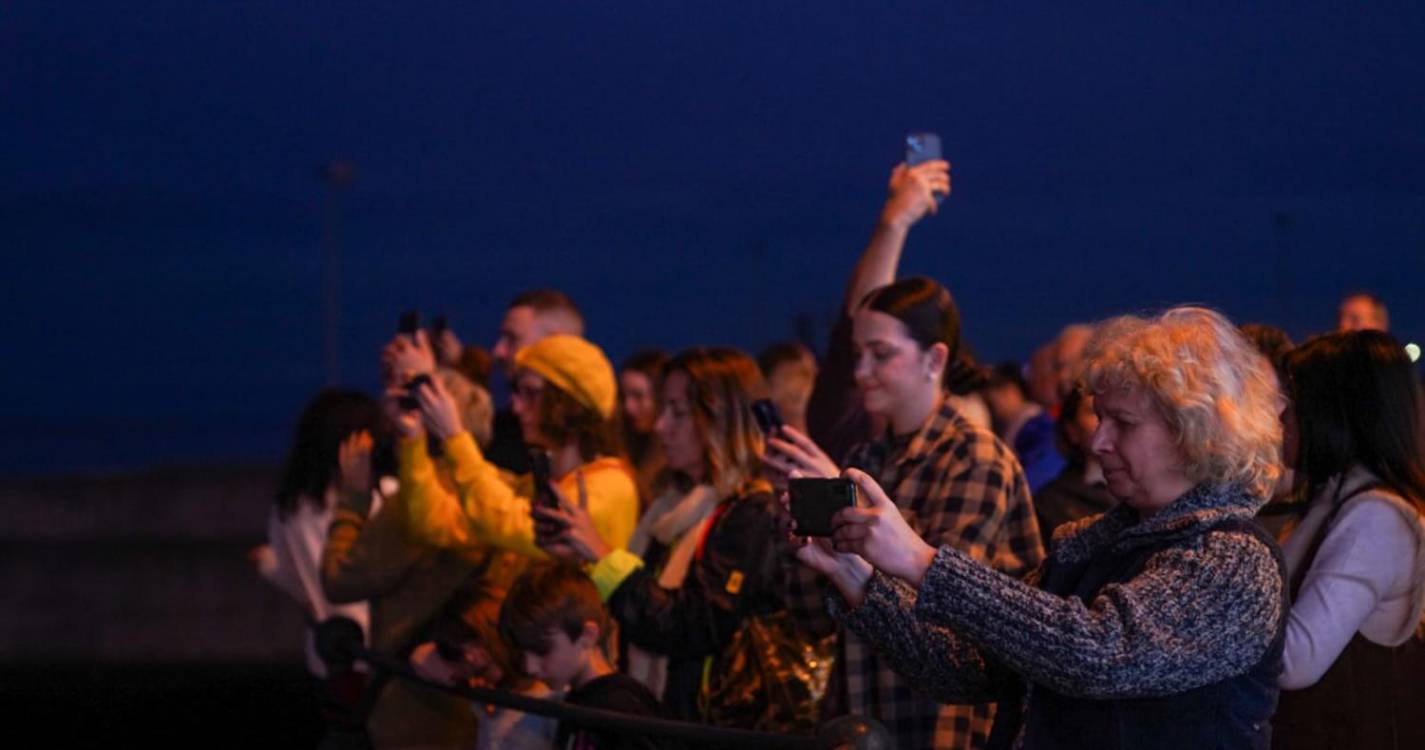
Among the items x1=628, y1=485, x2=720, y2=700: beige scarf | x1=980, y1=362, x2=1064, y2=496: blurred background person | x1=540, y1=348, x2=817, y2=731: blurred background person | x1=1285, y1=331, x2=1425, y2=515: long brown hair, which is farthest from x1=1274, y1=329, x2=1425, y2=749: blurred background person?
x1=980, y1=362, x2=1064, y2=496: blurred background person

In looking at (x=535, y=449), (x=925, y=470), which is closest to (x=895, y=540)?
(x=925, y=470)

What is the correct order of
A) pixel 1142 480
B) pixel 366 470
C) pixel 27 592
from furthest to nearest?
pixel 27 592, pixel 366 470, pixel 1142 480

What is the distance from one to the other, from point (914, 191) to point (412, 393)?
161cm

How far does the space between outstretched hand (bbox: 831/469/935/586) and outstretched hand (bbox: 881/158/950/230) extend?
2435mm

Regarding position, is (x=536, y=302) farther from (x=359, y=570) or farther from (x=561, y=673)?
(x=561, y=673)

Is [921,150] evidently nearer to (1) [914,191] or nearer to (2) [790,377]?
(1) [914,191]

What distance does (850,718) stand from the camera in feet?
10.3

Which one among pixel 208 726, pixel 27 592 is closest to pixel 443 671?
pixel 208 726

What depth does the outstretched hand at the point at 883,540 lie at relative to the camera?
280 cm

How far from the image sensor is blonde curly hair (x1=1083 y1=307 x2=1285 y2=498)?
2.78 m

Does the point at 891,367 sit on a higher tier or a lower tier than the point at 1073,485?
higher

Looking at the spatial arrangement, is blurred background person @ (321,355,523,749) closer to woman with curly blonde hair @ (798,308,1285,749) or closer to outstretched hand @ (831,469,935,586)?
outstretched hand @ (831,469,935,586)

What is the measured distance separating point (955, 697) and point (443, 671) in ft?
8.28

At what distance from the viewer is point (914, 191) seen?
17.4ft
